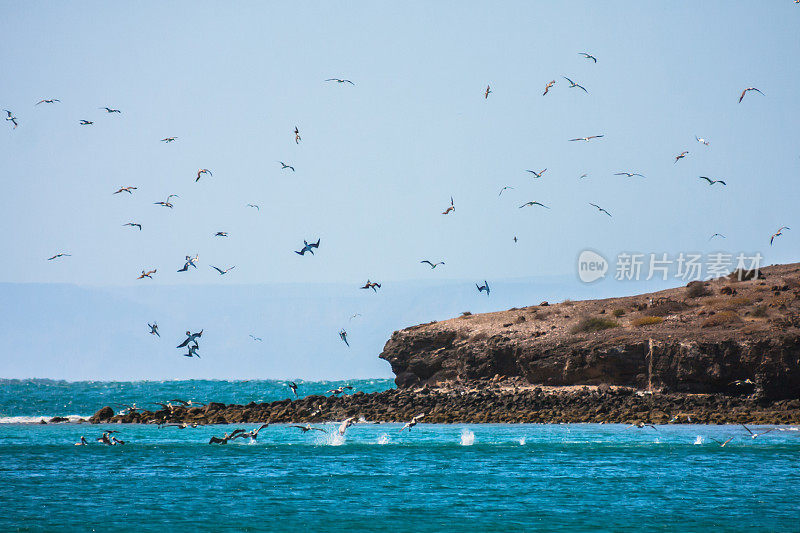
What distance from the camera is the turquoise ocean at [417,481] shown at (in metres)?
29.6

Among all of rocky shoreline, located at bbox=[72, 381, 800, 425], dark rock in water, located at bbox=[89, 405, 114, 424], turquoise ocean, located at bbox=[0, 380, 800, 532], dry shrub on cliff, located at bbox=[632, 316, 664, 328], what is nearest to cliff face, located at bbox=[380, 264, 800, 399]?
dry shrub on cliff, located at bbox=[632, 316, 664, 328]

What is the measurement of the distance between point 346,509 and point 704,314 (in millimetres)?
52295

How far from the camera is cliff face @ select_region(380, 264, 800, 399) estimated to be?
63344mm

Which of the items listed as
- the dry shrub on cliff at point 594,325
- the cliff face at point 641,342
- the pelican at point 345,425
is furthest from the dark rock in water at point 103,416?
the pelican at point 345,425

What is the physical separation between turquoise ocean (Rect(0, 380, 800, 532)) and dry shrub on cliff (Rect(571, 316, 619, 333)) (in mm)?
17531

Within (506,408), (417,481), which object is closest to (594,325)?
(506,408)

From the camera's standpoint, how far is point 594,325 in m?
78.4

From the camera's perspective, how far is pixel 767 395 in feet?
204

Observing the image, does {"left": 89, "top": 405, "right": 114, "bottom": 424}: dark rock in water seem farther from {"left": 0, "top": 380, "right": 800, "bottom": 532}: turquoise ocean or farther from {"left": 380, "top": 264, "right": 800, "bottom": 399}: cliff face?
{"left": 380, "top": 264, "right": 800, "bottom": 399}: cliff face

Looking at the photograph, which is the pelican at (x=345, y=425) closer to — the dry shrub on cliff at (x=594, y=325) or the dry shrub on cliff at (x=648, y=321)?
the dry shrub on cliff at (x=594, y=325)

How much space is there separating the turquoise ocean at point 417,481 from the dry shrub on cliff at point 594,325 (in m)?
17.5

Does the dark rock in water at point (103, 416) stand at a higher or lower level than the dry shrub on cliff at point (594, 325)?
lower

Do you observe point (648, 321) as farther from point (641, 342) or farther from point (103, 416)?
point (103, 416)

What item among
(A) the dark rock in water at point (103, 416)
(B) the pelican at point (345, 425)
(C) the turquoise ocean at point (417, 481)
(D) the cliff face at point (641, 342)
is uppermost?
(D) the cliff face at point (641, 342)
